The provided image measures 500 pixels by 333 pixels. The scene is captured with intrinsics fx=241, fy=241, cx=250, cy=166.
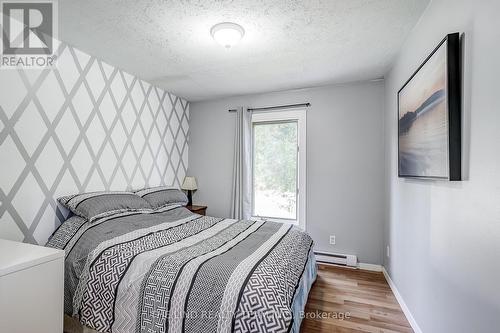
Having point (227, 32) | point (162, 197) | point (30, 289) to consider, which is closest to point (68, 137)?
point (162, 197)

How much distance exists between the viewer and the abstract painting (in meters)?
1.29

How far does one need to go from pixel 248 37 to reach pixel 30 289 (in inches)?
90.7

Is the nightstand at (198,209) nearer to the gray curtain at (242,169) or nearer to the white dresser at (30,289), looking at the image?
the gray curtain at (242,169)

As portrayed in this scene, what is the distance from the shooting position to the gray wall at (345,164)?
3.11 m

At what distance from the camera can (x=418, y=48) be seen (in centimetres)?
190

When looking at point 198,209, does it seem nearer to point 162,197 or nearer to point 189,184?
point 189,184

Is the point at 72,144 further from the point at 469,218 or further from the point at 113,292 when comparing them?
the point at 469,218

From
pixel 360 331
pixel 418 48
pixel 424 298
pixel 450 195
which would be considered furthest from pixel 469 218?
Result: pixel 418 48

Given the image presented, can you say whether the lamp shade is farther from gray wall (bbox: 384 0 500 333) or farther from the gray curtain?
gray wall (bbox: 384 0 500 333)

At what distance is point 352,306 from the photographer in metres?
2.22

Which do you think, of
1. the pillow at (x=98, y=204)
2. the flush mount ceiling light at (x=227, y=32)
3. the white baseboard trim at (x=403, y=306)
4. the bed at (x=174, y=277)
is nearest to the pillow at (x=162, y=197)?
the pillow at (x=98, y=204)

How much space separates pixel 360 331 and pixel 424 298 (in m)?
0.54

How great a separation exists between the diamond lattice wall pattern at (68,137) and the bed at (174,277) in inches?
12.0

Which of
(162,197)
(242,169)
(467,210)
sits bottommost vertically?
(162,197)
